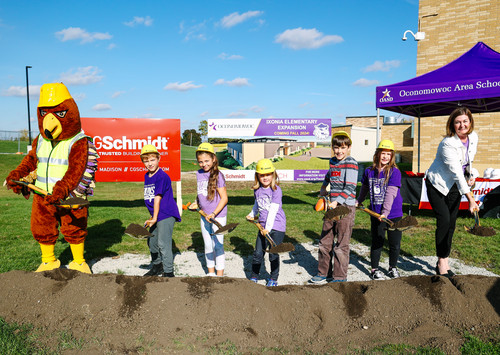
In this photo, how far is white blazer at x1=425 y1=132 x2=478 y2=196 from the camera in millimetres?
3500

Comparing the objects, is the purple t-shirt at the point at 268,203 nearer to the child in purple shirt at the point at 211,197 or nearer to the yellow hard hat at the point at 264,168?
the yellow hard hat at the point at 264,168

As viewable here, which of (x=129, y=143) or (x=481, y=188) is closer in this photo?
(x=481, y=188)

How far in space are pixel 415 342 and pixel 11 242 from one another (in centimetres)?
600

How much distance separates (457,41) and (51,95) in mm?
15611

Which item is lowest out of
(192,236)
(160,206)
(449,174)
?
(192,236)

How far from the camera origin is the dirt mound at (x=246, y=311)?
8.40 ft

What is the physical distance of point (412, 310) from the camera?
9.30 feet

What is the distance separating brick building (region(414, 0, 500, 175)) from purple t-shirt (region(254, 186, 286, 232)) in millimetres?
12425

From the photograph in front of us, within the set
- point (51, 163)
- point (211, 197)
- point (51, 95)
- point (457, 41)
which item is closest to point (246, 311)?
point (211, 197)

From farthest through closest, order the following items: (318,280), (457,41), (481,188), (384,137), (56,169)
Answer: (384,137), (457,41), (481,188), (318,280), (56,169)

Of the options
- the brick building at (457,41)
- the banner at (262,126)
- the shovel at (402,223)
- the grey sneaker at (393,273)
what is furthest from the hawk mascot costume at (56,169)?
the brick building at (457,41)

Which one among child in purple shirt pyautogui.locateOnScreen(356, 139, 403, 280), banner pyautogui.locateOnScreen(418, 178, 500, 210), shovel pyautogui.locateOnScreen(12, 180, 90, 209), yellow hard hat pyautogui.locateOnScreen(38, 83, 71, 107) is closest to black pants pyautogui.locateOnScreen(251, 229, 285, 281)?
child in purple shirt pyautogui.locateOnScreen(356, 139, 403, 280)

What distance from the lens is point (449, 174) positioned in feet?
11.9

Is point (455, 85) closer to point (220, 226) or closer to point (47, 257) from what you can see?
point (220, 226)
